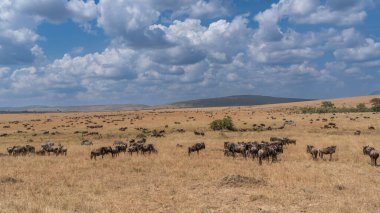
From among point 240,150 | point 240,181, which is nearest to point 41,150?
point 240,150

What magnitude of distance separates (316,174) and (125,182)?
976 cm

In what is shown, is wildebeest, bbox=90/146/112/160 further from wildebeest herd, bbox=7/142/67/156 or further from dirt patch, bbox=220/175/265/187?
dirt patch, bbox=220/175/265/187

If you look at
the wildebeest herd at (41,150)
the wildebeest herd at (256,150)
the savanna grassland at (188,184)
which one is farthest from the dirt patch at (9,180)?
the wildebeest herd at (256,150)

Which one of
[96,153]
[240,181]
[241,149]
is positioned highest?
[241,149]

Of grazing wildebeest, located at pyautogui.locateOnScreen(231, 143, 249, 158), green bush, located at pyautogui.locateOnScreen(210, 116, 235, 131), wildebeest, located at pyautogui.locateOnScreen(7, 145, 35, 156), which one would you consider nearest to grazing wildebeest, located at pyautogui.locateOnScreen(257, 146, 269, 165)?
grazing wildebeest, located at pyautogui.locateOnScreen(231, 143, 249, 158)

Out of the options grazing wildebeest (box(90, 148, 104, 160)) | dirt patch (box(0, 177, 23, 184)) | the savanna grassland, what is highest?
grazing wildebeest (box(90, 148, 104, 160))

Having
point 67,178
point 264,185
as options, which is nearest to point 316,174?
point 264,185

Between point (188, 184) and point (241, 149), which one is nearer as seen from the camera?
point (188, 184)

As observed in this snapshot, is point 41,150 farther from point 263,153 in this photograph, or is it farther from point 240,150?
point 263,153

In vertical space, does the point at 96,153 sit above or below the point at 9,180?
above

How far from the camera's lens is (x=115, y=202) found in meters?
15.0

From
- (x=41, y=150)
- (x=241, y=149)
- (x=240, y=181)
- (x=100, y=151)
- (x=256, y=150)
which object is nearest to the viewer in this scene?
(x=240, y=181)

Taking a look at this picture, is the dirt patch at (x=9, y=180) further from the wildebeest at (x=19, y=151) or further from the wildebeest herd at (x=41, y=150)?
the wildebeest at (x=19, y=151)

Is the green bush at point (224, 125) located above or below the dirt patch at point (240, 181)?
above
